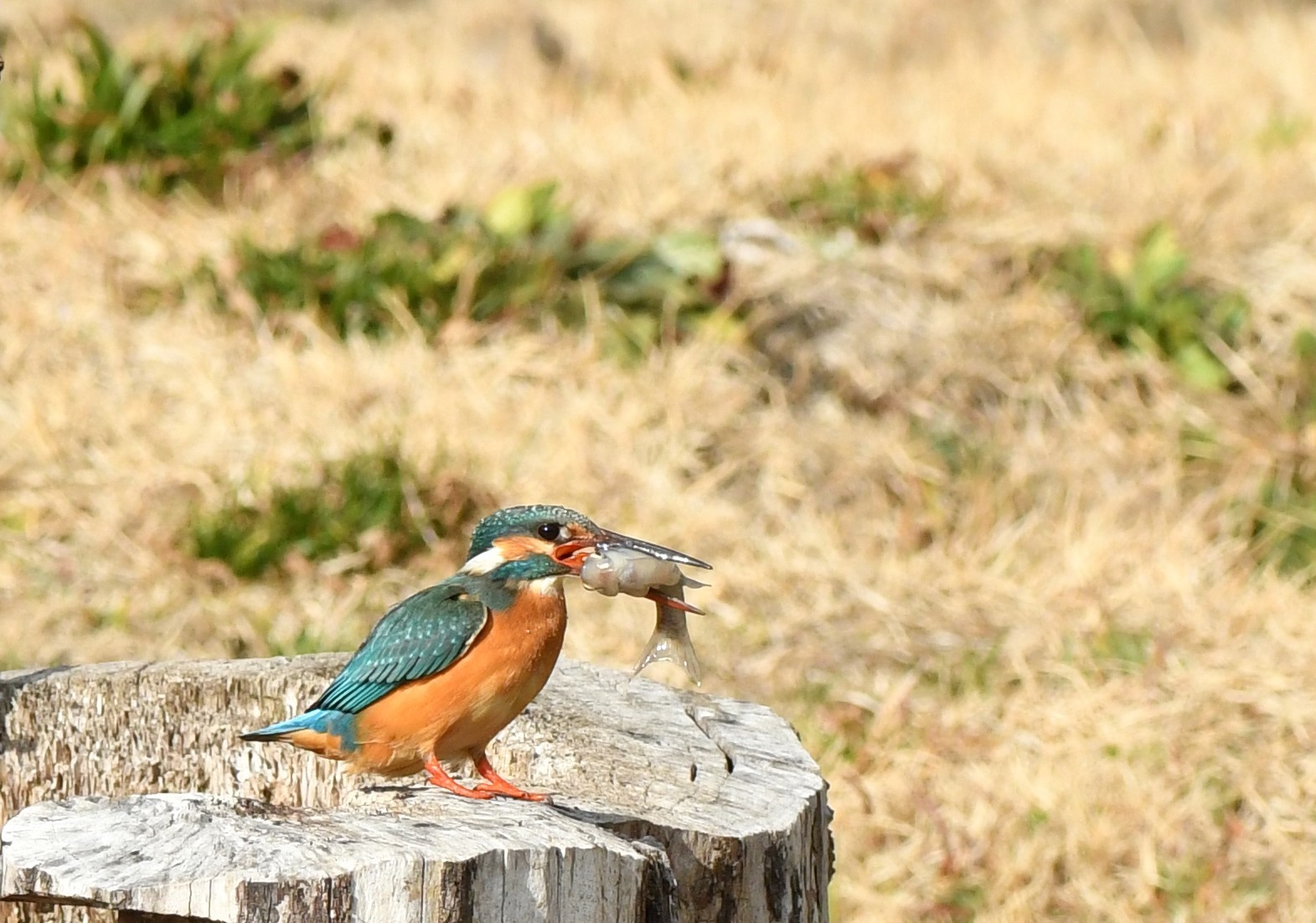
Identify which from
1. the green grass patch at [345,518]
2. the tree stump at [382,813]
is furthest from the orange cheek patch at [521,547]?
the green grass patch at [345,518]

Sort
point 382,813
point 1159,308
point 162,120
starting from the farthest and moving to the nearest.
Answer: point 162,120
point 1159,308
point 382,813

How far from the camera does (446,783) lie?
8.91 ft

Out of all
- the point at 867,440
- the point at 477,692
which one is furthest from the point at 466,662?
the point at 867,440

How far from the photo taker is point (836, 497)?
19.7 ft

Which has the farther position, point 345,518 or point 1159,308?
point 1159,308

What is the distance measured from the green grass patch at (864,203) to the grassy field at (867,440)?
49 millimetres

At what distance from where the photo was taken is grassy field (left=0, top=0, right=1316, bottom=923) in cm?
455

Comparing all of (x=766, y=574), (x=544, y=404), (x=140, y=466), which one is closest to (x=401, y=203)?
(x=544, y=404)

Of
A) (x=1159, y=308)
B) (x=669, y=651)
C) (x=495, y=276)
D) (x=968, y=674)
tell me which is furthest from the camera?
(x=1159, y=308)

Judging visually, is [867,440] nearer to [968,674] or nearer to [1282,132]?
[968,674]

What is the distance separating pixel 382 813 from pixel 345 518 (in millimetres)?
2860

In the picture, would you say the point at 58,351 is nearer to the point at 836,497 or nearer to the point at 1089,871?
the point at 836,497

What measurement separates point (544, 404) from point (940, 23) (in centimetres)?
628

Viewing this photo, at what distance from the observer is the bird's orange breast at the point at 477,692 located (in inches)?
106
